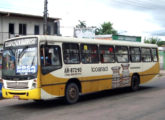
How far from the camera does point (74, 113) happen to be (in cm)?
927

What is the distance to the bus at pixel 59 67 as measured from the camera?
10086mm

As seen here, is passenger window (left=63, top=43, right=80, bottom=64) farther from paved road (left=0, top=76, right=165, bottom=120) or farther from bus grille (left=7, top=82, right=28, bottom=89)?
bus grille (left=7, top=82, right=28, bottom=89)

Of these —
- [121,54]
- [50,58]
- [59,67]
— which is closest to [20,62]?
[50,58]

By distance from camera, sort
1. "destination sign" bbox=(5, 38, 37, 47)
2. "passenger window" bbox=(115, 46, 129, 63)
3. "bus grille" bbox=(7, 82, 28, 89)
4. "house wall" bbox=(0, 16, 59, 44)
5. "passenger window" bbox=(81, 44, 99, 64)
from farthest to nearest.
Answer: "house wall" bbox=(0, 16, 59, 44) → "passenger window" bbox=(115, 46, 129, 63) → "passenger window" bbox=(81, 44, 99, 64) → "destination sign" bbox=(5, 38, 37, 47) → "bus grille" bbox=(7, 82, 28, 89)

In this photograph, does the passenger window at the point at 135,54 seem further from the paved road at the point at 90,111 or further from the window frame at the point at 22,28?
the window frame at the point at 22,28

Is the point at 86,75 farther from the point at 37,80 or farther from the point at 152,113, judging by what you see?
the point at 152,113

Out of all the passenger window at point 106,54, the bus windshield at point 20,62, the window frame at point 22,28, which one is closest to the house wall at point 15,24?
Answer: the window frame at point 22,28

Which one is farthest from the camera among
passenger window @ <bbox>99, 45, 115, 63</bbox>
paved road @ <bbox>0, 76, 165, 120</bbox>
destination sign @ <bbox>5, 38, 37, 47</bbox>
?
passenger window @ <bbox>99, 45, 115, 63</bbox>

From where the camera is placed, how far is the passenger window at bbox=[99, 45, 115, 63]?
13216 millimetres

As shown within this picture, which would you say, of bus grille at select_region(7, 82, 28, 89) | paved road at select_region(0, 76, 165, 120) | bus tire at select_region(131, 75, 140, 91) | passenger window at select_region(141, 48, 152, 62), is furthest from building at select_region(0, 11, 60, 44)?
paved road at select_region(0, 76, 165, 120)

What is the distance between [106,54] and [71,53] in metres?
2.57

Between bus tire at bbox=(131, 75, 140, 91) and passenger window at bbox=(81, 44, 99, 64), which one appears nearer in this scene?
passenger window at bbox=(81, 44, 99, 64)

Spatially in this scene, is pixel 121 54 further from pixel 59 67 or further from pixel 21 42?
pixel 21 42

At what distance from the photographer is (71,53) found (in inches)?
454
